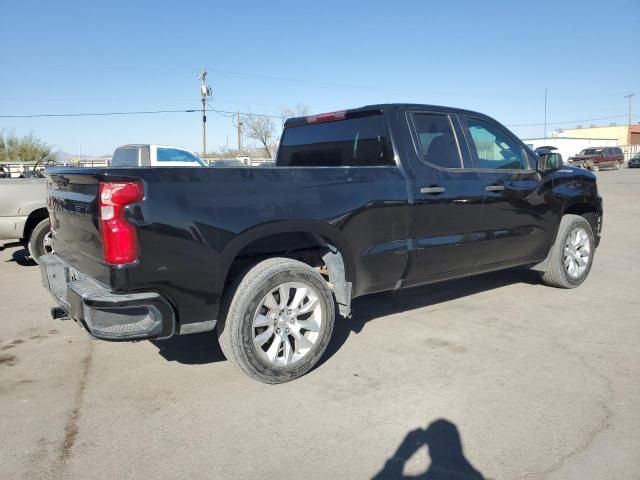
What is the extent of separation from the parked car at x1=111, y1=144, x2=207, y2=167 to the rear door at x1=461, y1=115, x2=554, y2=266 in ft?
33.8

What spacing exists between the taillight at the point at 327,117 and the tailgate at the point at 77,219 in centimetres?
241

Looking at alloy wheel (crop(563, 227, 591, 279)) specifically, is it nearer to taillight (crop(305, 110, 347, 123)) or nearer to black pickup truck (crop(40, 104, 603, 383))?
black pickup truck (crop(40, 104, 603, 383))

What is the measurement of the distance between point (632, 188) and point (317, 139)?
21.5 metres

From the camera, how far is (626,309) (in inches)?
207

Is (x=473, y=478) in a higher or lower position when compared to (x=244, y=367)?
lower

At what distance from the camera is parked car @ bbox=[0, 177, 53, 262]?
7.06 m

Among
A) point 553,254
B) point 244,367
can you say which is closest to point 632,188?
point 553,254

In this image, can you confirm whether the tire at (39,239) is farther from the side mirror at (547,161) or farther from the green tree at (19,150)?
the green tree at (19,150)

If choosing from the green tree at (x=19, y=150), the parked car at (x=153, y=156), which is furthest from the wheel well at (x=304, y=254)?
the green tree at (x=19, y=150)

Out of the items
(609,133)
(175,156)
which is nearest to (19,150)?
(175,156)

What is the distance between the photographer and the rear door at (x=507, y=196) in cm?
484

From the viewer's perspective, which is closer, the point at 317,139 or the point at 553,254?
the point at 317,139

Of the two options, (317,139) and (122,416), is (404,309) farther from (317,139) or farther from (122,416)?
(122,416)

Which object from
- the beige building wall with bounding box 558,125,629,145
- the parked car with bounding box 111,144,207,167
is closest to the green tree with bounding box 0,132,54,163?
the parked car with bounding box 111,144,207,167
